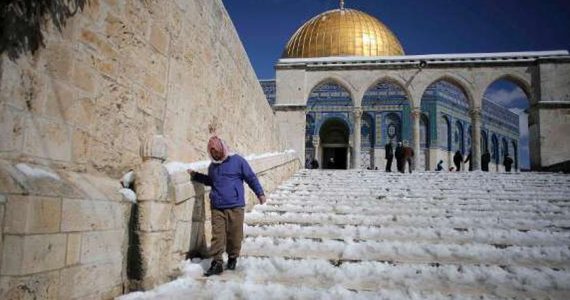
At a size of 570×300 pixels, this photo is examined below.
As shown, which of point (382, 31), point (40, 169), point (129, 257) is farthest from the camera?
point (382, 31)

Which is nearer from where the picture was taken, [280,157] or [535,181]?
[280,157]

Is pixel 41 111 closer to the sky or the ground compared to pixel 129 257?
closer to the sky

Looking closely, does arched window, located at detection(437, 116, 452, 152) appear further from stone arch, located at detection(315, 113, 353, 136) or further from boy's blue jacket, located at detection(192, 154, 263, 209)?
boy's blue jacket, located at detection(192, 154, 263, 209)

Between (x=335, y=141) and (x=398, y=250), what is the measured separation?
22.0 metres

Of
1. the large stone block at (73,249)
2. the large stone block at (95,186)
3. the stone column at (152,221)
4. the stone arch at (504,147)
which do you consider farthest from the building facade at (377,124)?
the large stone block at (73,249)

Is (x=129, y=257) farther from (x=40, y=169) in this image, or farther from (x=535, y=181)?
(x=535, y=181)

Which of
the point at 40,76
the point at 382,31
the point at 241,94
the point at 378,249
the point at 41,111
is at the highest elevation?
the point at 382,31

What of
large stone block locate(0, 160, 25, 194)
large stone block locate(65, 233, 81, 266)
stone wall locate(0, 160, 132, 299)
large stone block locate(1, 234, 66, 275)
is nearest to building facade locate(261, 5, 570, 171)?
stone wall locate(0, 160, 132, 299)

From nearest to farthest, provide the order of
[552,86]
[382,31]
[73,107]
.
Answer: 1. [73,107]
2. [552,86]
3. [382,31]

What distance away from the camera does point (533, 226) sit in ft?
14.1

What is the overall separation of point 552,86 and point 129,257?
1651 centimetres

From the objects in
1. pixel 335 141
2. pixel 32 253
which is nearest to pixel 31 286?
pixel 32 253

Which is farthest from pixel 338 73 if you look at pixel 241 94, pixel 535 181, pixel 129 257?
pixel 129 257

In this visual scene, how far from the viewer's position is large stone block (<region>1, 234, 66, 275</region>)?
1779 millimetres
